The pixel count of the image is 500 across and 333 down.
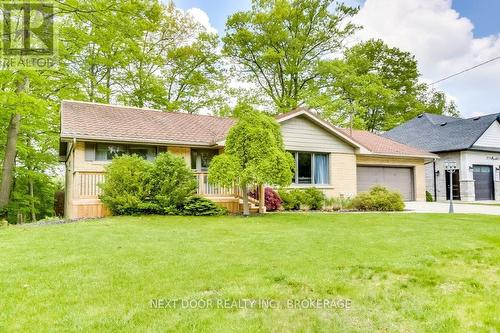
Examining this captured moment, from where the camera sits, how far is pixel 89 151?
41.0ft

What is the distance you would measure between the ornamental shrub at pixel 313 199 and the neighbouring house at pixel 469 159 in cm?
1136

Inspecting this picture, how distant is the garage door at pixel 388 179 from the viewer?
19016 mm

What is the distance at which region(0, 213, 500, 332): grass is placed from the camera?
3182mm

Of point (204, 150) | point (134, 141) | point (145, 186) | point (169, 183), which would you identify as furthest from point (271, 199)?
point (134, 141)

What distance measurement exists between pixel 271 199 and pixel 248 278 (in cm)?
940

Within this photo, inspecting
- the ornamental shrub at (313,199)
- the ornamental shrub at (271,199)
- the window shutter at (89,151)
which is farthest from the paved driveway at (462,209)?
the window shutter at (89,151)

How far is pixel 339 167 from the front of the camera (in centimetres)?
1678

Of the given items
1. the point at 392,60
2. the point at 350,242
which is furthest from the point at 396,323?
the point at 392,60

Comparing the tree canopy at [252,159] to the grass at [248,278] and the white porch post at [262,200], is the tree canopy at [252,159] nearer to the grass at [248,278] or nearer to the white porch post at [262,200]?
the white porch post at [262,200]

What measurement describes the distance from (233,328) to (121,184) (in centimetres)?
893

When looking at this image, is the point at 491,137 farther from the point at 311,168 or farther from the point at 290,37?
the point at 290,37

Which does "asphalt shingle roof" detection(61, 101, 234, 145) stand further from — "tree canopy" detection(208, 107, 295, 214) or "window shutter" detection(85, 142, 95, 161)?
"tree canopy" detection(208, 107, 295, 214)

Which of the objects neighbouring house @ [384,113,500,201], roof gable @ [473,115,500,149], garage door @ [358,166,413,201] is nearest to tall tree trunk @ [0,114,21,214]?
garage door @ [358,166,413,201]

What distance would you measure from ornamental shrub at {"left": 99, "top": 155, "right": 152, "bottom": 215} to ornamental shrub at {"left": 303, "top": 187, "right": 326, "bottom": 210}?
659cm
